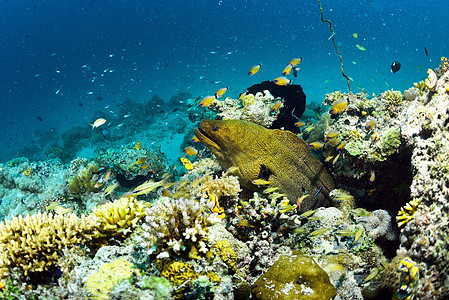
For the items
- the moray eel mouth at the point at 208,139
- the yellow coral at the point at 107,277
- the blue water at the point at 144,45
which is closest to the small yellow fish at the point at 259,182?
the moray eel mouth at the point at 208,139

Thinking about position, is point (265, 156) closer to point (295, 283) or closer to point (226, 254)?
point (226, 254)

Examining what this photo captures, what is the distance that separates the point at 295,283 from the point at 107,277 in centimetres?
238

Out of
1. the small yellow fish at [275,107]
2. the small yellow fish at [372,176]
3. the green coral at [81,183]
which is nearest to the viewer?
the small yellow fish at [372,176]

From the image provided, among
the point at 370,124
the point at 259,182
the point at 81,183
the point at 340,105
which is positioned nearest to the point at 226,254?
the point at 259,182

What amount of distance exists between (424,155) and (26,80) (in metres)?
138

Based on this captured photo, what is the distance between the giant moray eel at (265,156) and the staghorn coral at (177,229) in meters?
1.78

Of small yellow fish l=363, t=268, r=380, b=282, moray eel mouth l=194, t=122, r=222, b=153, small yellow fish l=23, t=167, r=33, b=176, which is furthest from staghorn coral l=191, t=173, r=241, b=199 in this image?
small yellow fish l=23, t=167, r=33, b=176

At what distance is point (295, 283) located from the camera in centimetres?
293

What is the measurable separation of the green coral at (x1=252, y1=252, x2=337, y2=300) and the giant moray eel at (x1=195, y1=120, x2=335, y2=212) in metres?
1.66

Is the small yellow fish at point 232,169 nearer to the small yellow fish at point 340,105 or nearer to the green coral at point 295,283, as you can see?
the green coral at point 295,283

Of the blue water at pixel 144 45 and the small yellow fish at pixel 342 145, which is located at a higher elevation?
the blue water at pixel 144 45

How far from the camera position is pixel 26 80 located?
9806cm

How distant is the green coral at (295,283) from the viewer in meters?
2.81

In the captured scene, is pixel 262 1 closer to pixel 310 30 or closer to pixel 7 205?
pixel 310 30
